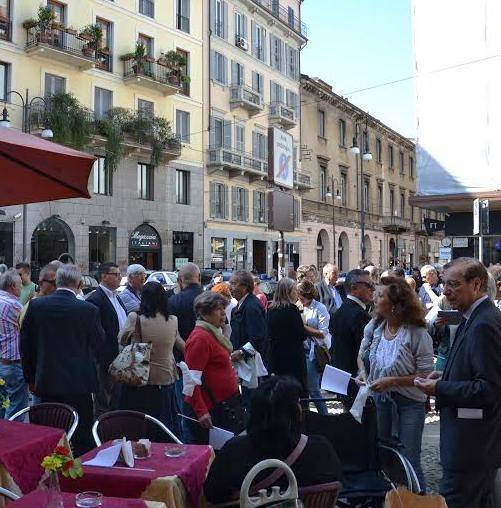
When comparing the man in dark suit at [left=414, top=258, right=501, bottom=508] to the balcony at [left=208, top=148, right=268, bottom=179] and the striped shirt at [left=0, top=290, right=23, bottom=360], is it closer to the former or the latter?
the striped shirt at [left=0, top=290, right=23, bottom=360]

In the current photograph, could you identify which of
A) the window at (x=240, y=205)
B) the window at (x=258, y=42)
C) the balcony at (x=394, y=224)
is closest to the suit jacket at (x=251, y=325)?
the window at (x=240, y=205)

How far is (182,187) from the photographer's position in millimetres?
31797

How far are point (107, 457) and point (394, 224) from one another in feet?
169

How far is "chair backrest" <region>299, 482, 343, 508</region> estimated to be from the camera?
2.83m

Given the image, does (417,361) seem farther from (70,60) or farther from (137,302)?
(70,60)

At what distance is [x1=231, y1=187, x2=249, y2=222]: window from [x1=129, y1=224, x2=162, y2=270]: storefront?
6.11 meters

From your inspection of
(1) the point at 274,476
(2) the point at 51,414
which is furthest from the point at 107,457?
(2) the point at 51,414

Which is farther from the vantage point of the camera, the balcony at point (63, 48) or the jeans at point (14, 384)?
the balcony at point (63, 48)

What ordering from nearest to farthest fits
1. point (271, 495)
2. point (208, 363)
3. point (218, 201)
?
point (271, 495), point (208, 363), point (218, 201)

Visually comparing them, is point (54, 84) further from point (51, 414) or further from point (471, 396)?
point (471, 396)

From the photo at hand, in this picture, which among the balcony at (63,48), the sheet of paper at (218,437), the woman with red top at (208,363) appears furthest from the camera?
the balcony at (63,48)

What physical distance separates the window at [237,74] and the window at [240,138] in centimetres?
245

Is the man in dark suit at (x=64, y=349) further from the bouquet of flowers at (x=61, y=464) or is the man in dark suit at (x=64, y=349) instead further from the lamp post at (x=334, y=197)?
the lamp post at (x=334, y=197)

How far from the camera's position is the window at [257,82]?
3696 centimetres
